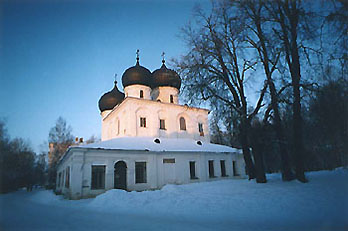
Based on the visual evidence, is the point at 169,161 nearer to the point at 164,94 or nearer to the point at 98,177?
the point at 98,177

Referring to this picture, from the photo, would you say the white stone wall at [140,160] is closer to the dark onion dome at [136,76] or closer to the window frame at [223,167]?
the window frame at [223,167]

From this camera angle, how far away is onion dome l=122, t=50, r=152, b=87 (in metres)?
24.6

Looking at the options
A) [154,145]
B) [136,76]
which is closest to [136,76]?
[136,76]

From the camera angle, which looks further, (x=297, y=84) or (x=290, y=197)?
(x=297, y=84)

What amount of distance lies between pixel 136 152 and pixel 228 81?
9.51 meters

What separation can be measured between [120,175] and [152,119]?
7148 mm

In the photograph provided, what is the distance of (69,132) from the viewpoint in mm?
32094

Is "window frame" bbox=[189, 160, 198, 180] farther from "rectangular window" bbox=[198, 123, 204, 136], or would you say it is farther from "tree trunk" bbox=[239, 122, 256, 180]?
"tree trunk" bbox=[239, 122, 256, 180]

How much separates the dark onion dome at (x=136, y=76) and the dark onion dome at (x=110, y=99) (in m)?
3.68

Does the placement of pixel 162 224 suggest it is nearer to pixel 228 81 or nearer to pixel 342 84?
pixel 342 84

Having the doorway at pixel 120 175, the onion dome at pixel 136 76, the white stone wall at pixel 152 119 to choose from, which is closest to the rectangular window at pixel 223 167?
the white stone wall at pixel 152 119

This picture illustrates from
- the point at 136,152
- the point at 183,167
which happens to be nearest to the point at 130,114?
the point at 136,152

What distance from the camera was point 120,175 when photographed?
17031 mm

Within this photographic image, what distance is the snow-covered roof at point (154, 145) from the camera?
16875 millimetres
